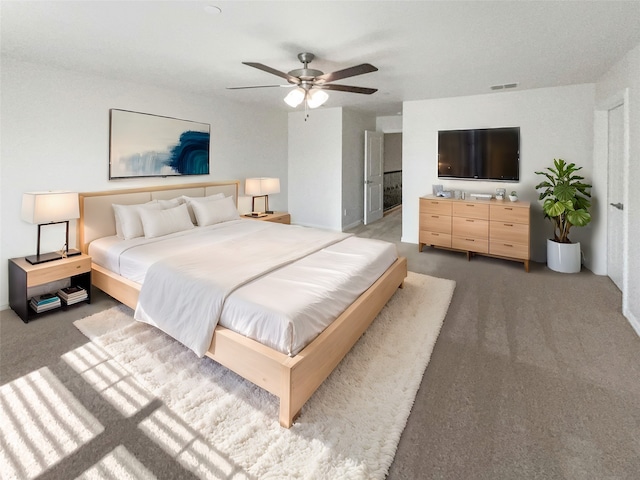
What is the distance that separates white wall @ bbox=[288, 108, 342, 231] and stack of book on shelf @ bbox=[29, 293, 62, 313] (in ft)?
14.5

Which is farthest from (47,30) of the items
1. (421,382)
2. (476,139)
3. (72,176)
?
(476,139)

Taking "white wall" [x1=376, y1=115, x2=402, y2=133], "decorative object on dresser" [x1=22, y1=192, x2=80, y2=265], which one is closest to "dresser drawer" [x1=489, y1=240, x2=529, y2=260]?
"white wall" [x1=376, y1=115, x2=402, y2=133]

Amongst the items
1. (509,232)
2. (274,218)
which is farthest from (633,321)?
(274,218)

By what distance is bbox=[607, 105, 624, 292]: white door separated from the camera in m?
3.71

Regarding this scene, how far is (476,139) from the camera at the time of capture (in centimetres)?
501

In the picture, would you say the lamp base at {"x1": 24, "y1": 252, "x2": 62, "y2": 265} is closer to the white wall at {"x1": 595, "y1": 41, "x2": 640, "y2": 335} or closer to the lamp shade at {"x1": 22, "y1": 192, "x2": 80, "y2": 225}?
the lamp shade at {"x1": 22, "y1": 192, "x2": 80, "y2": 225}

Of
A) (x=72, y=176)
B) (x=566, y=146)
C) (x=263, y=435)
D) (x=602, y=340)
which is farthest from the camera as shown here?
(x=566, y=146)

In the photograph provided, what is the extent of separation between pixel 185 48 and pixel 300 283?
2.34 m

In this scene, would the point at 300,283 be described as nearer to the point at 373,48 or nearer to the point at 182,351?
the point at 182,351

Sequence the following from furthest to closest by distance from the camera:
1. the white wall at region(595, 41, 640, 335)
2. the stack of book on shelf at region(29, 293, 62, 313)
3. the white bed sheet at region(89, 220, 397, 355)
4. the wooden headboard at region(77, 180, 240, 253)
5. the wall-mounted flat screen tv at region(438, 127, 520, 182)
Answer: the wall-mounted flat screen tv at region(438, 127, 520, 182) < the wooden headboard at region(77, 180, 240, 253) < the stack of book on shelf at region(29, 293, 62, 313) < the white wall at region(595, 41, 640, 335) < the white bed sheet at region(89, 220, 397, 355)

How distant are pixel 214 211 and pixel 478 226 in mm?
3662

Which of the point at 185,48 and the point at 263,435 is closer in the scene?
the point at 263,435

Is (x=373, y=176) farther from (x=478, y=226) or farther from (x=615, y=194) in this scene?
(x=615, y=194)

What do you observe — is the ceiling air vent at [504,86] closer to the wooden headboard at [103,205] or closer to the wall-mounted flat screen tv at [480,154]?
the wall-mounted flat screen tv at [480,154]
